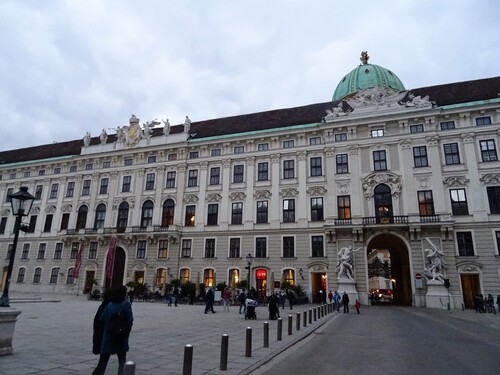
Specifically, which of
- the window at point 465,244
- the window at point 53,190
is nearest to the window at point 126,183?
the window at point 53,190

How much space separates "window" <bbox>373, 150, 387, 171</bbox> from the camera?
34750 millimetres

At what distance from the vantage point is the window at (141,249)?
131 feet

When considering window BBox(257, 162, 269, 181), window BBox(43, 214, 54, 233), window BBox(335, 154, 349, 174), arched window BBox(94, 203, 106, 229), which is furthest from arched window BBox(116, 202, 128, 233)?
window BBox(335, 154, 349, 174)

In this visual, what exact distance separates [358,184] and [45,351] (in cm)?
3096

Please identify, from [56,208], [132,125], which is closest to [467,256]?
[132,125]

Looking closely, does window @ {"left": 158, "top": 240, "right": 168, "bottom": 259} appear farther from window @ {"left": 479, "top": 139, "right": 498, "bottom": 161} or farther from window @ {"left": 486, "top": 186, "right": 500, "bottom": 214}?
window @ {"left": 479, "top": 139, "right": 498, "bottom": 161}

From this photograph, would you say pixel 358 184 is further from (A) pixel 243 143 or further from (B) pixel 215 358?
(B) pixel 215 358

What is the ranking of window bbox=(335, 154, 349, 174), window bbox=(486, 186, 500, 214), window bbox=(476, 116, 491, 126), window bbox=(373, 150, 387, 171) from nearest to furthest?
window bbox=(486, 186, 500, 214)
window bbox=(476, 116, 491, 126)
window bbox=(373, 150, 387, 171)
window bbox=(335, 154, 349, 174)

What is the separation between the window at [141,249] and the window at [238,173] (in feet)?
42.8

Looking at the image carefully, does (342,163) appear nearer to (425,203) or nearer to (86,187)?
(425,203)

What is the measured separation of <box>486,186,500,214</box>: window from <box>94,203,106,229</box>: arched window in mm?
42385

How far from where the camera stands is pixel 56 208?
46500 millimetres

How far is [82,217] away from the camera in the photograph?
45.0 m

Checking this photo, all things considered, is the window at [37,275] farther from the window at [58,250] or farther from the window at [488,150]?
the window at [488,150]
